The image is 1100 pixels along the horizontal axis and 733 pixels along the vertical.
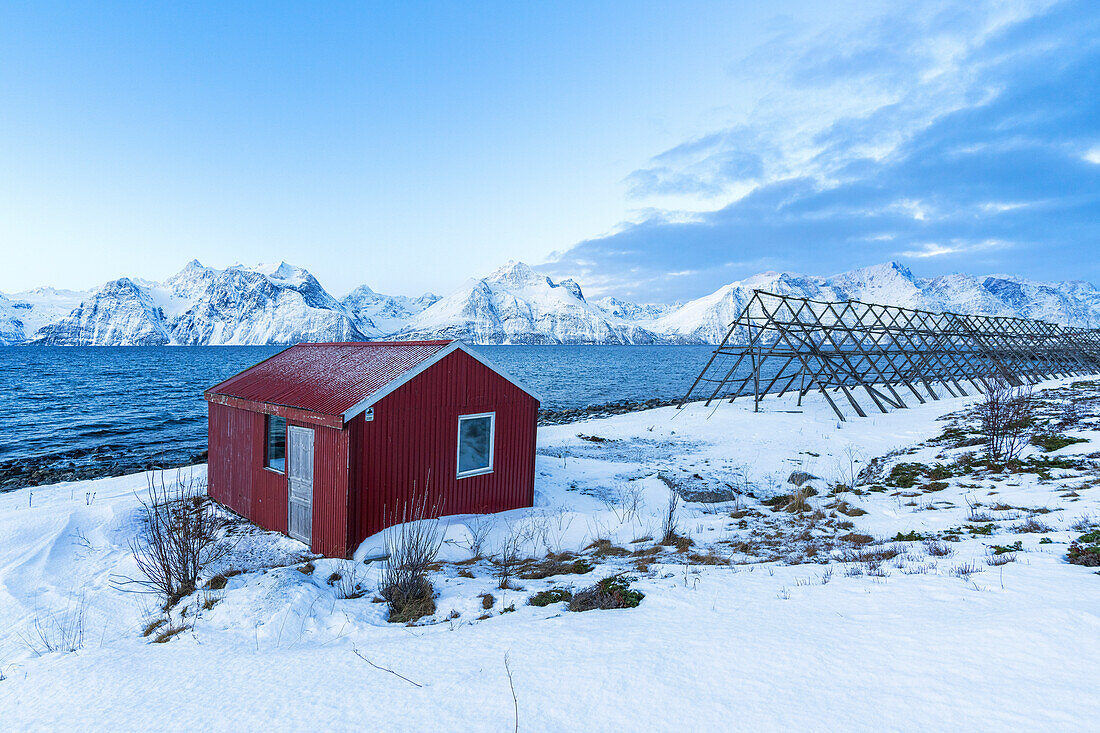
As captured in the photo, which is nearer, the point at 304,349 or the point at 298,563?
the point at 298,563

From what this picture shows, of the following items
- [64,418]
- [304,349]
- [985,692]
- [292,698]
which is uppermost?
[304,349]

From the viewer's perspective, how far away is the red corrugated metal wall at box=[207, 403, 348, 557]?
9.34 metres

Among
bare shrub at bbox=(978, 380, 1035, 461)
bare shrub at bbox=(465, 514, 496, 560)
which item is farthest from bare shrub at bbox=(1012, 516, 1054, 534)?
bare shrub at bbox=(465, 514, 496, 560)

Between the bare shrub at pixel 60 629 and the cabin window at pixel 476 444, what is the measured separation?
6112 mm

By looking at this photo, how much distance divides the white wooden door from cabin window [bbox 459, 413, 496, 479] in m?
2.91

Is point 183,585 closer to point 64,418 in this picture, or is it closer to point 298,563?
point 298,563

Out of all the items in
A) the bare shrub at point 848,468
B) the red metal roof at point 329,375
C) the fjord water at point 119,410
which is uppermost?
the red metal roof at point 329,375

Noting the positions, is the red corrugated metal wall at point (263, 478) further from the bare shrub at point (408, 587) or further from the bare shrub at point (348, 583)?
the bare shrub at point (408, 587)

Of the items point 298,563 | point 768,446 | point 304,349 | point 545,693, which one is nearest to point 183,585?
point 298,563

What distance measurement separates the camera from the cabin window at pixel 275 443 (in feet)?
36.6

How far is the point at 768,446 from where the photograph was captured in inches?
774

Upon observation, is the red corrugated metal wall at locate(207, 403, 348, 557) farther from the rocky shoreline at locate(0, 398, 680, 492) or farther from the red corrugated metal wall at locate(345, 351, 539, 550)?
the rocky shoreline at locate(0, 398, 680, 492)

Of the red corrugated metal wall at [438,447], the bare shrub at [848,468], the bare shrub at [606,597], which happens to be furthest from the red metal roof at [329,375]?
the bare shrub at [848,468]

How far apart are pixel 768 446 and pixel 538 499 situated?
1080 cm
